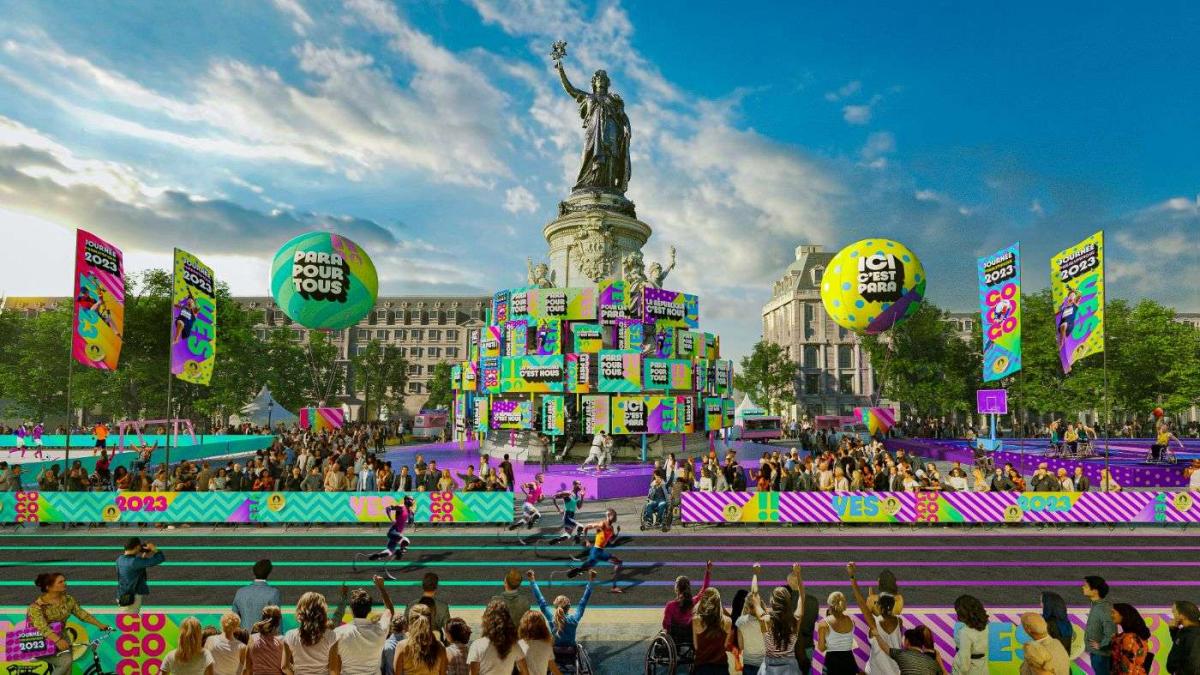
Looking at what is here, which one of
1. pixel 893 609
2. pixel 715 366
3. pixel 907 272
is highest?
pixel 907 272

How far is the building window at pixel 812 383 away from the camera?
8100 cm

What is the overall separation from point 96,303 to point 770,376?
6799 cm

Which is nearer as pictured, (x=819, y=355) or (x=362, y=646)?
(x=362, y=646)

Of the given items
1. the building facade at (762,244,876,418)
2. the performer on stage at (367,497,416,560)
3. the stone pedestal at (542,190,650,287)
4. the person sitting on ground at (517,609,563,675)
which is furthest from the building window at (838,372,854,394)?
the person sitting on ground at (517,609,563,675)

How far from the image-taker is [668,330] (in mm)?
33844

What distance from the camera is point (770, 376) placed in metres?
75.1

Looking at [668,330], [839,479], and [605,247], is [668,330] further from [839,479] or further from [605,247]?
[839,479]

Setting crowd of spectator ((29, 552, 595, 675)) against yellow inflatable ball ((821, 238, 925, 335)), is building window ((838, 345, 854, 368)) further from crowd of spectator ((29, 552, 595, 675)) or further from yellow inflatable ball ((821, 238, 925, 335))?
crowd of spectator ((29, 552, 595, 675))

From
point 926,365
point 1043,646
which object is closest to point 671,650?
point 1043,646

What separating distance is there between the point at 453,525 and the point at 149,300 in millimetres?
48044

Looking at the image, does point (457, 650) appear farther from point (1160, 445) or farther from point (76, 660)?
point (1160, 445)

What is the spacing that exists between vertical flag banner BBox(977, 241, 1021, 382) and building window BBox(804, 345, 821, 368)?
5948 centimetres

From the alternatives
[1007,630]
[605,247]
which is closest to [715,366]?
[605,247]

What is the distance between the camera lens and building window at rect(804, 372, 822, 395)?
8100 cm
